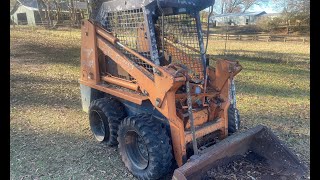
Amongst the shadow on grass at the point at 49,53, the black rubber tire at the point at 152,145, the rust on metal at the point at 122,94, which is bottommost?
the black rubber tire at the point at 152,145

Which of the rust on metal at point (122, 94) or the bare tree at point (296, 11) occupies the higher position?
the bare tree at point (296, 11)

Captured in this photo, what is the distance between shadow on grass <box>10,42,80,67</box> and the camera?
12.1 m

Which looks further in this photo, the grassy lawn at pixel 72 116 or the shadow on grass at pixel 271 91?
the shadow on grass at pixel 271 91

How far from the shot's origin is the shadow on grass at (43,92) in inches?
269

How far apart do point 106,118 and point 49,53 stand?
33.9 feet

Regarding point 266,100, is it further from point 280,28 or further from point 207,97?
point 280,28

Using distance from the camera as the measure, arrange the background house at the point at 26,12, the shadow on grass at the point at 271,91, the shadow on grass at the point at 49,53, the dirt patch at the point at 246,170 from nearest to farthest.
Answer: the dirt patch at the point at 246,170 → the shadow on grass at the point at 271,91 → the shadow on grass at the point at 49,53 → the background house at the point at 26,12

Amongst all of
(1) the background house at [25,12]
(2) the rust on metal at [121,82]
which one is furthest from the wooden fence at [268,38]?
(1) the background house at [25,12]

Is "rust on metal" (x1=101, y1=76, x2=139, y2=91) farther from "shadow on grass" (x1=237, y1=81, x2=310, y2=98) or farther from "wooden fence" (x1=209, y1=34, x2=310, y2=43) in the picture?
"wooden fence" (x1=209, y1=34, x2=310, y2=43)

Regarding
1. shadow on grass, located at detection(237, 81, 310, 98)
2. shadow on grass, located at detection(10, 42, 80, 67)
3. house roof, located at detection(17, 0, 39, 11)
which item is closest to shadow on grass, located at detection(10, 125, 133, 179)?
shadow on grass, located at detection(237, 81, 310, 98)

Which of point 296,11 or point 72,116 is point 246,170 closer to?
point 72,116

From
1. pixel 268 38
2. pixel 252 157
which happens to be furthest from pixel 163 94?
pixel 268 38

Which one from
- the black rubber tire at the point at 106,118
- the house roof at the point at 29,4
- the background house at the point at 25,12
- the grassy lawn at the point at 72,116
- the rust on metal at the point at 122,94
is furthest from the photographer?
the house roof at the point at 29,4

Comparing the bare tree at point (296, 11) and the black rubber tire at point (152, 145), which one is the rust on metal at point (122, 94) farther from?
the bare tree at point (296, 11)
